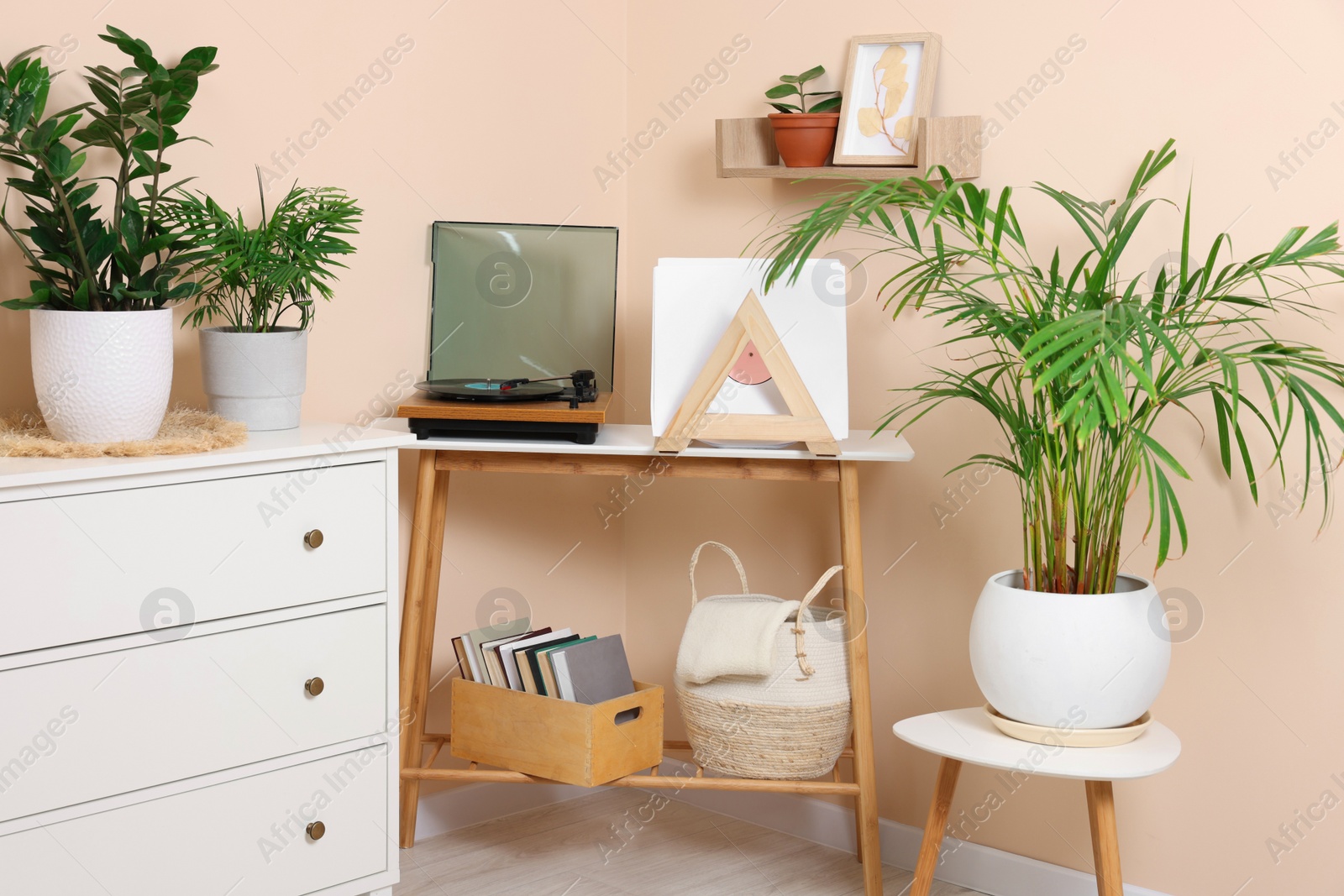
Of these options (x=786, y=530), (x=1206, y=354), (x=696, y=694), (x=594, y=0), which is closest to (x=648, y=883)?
(x=696, y=694)

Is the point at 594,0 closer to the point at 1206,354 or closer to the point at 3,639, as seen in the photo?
the point at 1206,354

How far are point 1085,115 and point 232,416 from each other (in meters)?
1.49

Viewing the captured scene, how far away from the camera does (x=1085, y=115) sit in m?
2.00

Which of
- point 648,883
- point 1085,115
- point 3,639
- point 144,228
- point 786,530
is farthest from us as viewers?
point 786,530

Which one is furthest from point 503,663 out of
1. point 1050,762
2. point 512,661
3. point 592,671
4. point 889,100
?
point 889,100

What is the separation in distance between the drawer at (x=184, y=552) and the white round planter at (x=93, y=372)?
0.45ft

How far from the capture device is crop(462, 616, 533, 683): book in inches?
85.9

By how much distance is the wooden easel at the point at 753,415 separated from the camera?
6.49 feet

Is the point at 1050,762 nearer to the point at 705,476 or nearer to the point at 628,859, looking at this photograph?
the point at 705,476

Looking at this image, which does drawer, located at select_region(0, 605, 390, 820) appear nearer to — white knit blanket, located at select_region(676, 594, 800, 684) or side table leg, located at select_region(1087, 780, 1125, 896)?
white knit blanket, located at select_region(676, 594, 800, 684)

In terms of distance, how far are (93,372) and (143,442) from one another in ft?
0.38

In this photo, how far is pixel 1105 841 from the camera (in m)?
1.66

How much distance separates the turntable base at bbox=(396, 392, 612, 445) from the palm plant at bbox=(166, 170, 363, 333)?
0.83 feet

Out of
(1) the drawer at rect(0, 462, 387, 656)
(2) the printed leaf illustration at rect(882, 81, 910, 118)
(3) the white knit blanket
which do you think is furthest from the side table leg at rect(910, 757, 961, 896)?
(2) the printed leaf illustration at rect(882, 81, 910, 118)
